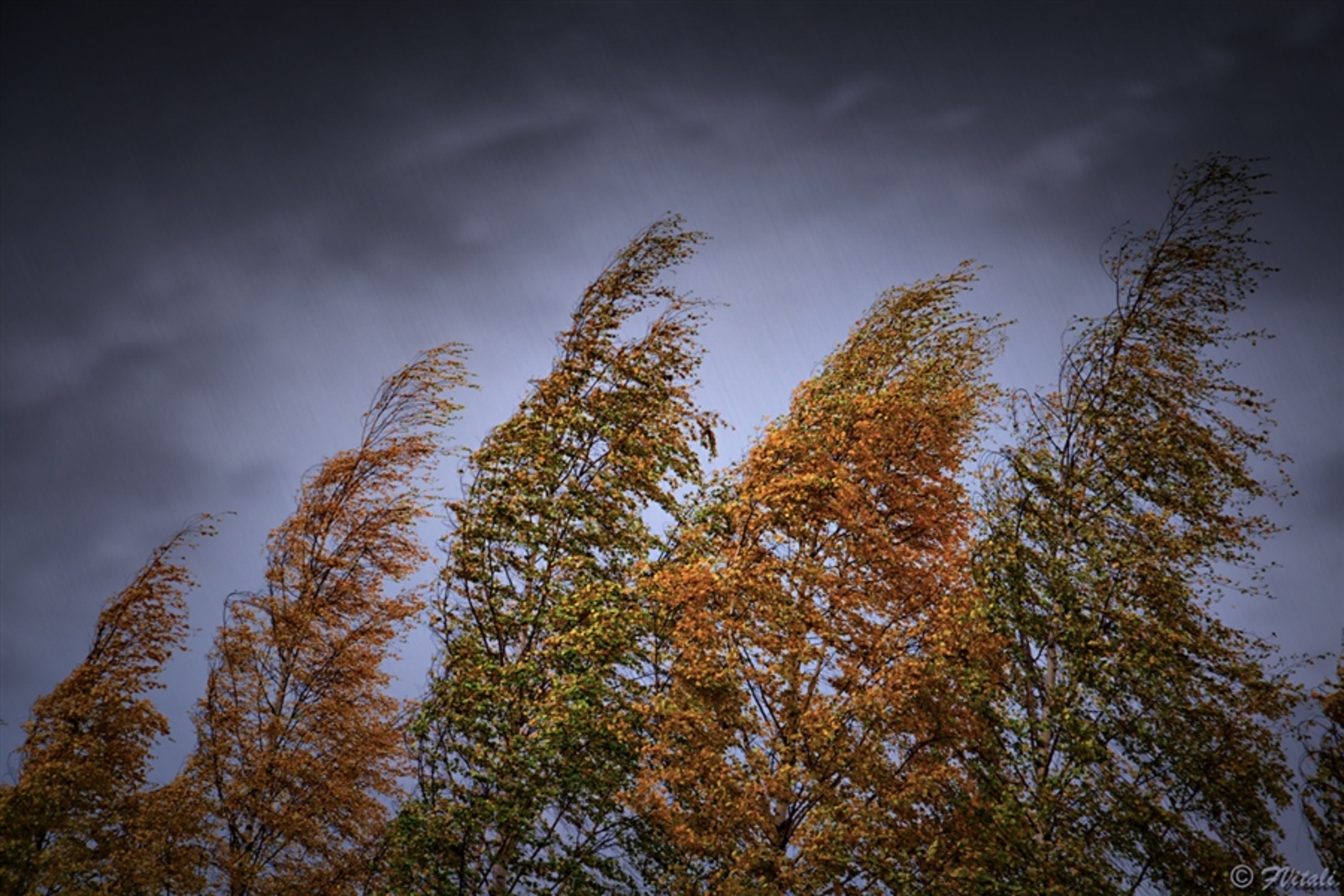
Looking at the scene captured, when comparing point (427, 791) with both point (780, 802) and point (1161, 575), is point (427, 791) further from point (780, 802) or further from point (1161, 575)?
point (1161, 575)

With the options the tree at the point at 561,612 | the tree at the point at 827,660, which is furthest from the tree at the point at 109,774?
the tree at the point at 827,660

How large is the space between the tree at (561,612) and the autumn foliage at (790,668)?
0.06 metres

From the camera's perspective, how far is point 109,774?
16328 mm

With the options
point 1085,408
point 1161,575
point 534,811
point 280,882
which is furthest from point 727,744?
point 280,882

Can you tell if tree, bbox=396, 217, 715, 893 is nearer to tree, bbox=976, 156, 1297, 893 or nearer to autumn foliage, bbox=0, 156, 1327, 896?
autumn foliage, bbox=0, 156, 1327, 896

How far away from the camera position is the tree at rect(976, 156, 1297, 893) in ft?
32.0

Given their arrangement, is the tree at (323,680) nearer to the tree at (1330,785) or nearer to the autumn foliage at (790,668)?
the autumn foliage at (790,668)

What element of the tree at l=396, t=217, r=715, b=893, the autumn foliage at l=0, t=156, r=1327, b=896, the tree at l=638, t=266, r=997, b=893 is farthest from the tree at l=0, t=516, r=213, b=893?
the tree at l=638, t=266, r=997, b=893

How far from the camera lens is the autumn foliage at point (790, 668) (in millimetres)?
10438

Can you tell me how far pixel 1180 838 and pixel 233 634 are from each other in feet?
59.1

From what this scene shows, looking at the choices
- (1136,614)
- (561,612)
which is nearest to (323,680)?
(561,612)

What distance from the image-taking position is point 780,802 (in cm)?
1176

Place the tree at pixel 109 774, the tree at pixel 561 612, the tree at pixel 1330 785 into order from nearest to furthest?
the tree at pixel 1330 785 → the tree at pixel 561 612 → the tree at pixel 109 774

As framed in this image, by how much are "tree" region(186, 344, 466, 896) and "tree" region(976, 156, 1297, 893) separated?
12461 millimetres
